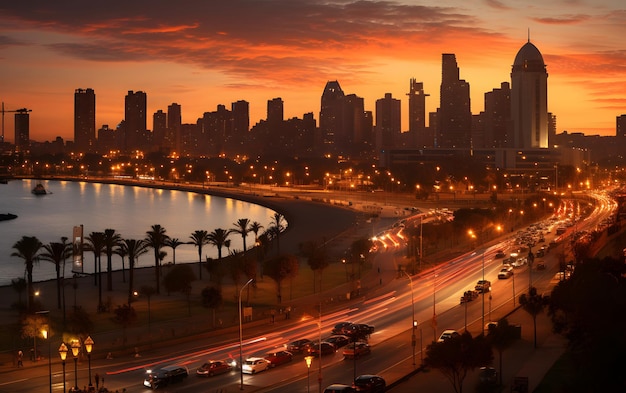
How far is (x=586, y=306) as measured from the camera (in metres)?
19.1

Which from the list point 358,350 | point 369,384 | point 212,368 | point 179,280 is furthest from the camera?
point 179,280

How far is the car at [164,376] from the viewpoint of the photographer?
1823 cm

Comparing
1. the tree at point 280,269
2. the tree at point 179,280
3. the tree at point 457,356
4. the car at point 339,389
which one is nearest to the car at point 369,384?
the car at point 339,389

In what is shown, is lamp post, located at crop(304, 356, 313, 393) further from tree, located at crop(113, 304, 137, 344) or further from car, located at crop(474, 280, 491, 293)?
car, located at crop(474, 280, 491, 293)

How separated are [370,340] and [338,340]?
3.86ft

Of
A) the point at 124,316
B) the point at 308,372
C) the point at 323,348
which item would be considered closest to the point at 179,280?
the point at 124,316

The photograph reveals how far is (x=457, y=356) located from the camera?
17125 millimetres

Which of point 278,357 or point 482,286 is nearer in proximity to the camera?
point 278,357

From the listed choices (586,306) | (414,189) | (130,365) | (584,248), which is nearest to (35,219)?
(414,189)

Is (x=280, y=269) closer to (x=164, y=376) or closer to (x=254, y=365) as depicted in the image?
(x=254, y=365)

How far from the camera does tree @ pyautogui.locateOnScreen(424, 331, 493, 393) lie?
17125 millimetres

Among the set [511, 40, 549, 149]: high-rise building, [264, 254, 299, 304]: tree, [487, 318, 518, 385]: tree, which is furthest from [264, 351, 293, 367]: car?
[511, 40, 549, 149]: high-rise building

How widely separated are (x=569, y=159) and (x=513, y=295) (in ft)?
320

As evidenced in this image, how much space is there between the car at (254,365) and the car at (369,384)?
2.53m
